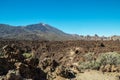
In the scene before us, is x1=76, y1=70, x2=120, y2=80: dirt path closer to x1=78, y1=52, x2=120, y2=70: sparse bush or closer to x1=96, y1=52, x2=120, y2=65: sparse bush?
x1=78, y1=52, x2=120, y2=70: sparse bush

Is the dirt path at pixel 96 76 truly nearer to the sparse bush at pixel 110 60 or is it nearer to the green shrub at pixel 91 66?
the green shrub at pixel 91 66

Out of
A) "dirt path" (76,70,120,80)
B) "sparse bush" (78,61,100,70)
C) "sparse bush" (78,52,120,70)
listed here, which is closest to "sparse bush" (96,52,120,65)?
"sparse bush" (78,52,120,70)

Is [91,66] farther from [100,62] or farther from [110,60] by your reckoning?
[110,60]

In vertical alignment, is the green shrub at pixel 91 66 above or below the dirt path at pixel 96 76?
above

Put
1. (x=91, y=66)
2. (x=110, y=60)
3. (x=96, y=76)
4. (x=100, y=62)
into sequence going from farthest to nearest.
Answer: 1. (x=110, y=60)
2. (x=100, y=62)
3. (x=91, y=66)
4. (x=96, y=76)

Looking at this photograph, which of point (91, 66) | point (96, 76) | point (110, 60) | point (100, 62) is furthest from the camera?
point (110, 60)

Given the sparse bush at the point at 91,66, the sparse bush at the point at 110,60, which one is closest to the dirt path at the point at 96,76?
the sparse bush at the point at 91,66

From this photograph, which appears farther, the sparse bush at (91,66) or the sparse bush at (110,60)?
the sparse bush at (110,60)

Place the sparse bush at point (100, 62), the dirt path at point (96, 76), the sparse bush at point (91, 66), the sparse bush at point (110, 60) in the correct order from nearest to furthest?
the dirt path at point (96, 76)
the sparse bush at point (91, 66)
the sparse bush at point (100, 62)
the sparse bush at point (110, 60)

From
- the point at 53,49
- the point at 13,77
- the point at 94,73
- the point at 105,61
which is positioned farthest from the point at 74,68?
the point at 53,49

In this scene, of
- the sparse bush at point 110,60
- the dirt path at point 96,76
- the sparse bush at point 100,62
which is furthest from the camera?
the sparse bush at point 110,60

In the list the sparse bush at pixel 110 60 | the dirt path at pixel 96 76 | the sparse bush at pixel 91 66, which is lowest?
the dirt path at pixel 96 76

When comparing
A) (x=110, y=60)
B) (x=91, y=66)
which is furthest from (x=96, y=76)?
(x=110, y=60)

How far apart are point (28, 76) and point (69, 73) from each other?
5.44 m
